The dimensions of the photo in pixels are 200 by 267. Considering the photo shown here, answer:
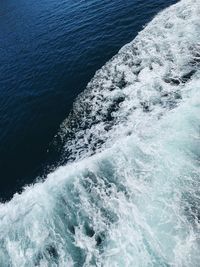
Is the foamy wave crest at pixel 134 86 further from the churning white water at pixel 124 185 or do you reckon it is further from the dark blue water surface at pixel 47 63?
the dark blue water surface at pixel 47 63

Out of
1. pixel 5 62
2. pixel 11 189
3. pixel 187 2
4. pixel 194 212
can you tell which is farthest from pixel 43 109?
pixel 187 2

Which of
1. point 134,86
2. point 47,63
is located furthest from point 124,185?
point 47,63

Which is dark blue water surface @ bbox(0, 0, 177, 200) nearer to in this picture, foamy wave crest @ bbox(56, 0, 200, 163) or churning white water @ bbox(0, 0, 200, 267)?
foamy wave crest @ bbox(56, 0, 200, 163)

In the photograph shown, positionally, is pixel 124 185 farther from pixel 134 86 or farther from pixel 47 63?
pixel 47 63

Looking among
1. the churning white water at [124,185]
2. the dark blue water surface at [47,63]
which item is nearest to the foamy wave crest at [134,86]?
the churning white water at [124,185]

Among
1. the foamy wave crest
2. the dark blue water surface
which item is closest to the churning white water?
the foamy wave crest
